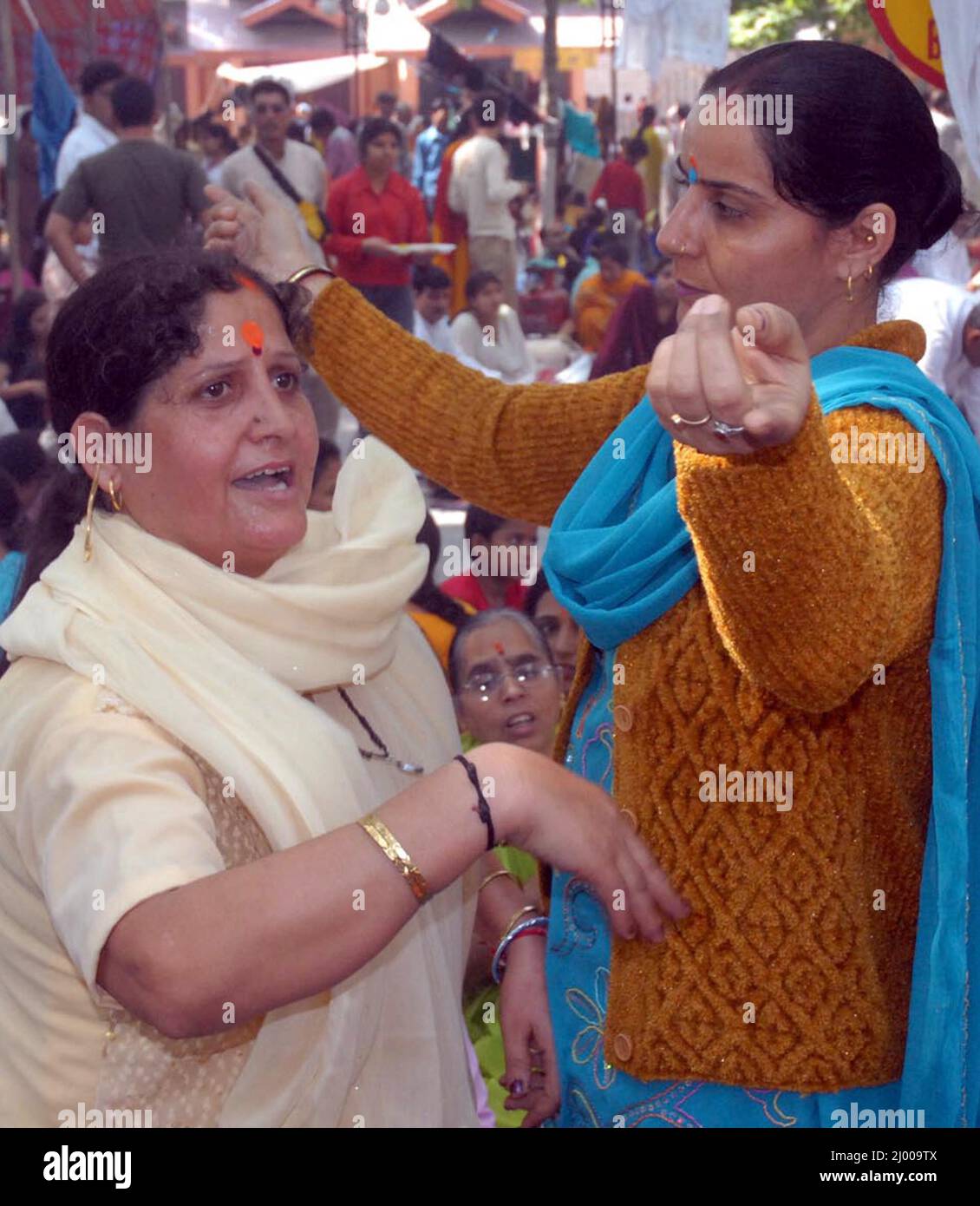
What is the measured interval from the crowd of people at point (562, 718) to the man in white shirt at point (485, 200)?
8.95 m

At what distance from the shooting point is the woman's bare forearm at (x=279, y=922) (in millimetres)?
1447

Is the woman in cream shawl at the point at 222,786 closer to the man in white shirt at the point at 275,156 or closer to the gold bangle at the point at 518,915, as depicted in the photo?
the gold bangle at the point at 518,915

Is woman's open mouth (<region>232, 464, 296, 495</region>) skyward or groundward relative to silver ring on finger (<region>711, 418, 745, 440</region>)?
groundward

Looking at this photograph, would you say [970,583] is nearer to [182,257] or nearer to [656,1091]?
[656,1091]

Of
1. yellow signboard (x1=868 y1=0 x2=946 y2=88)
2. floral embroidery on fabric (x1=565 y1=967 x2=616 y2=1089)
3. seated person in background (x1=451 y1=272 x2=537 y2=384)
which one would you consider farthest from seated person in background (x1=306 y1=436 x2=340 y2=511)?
seated person in background (x1=451 y1=272 x2=537 y2=384)

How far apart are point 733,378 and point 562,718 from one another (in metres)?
0.82

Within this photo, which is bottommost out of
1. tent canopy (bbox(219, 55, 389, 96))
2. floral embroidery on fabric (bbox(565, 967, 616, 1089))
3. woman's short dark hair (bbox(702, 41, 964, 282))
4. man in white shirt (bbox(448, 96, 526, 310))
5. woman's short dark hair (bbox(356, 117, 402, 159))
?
floral embroidery on fabric (bbox(565, 967, 616, 1089))

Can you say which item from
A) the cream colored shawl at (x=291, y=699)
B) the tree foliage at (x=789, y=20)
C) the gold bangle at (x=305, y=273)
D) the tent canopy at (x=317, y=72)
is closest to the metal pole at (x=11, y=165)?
the gold bangle at (x=305, y=273)

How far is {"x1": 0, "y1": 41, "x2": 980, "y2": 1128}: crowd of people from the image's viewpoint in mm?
1457

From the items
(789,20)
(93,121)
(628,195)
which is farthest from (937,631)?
(789,20)

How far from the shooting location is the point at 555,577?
1.82m

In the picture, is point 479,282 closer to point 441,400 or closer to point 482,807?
point 441,400

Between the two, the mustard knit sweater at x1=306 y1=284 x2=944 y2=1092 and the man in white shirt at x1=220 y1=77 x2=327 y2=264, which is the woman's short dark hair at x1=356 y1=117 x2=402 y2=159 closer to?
the man in white shirt at x1=220 y1=77 x2=327 y2=264

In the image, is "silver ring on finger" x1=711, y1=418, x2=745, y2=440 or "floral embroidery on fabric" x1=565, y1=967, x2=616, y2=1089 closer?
"silver ring on finger" x1=711, y1=418, x2=745, y2=440
